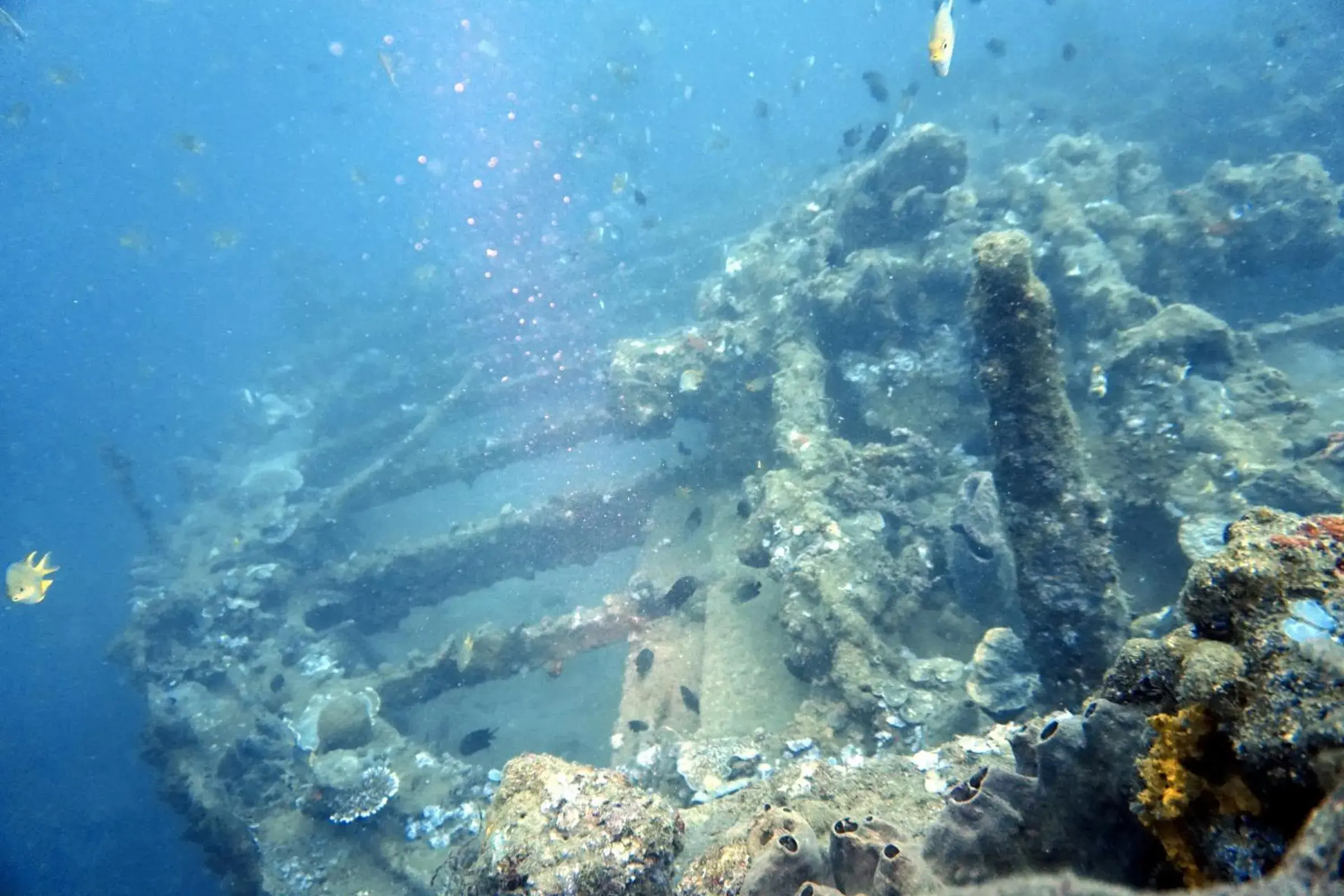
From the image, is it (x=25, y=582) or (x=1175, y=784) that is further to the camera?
(x=25, y=582)

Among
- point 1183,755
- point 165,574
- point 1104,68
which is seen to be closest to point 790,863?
point 1183,755

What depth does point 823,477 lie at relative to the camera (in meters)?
9.80

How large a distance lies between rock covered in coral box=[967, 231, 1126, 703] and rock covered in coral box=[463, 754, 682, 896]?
4008mm

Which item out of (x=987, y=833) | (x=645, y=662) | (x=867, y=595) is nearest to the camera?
(x=987, y=833)

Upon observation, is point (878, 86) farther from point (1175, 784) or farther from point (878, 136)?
point (1175, 784)

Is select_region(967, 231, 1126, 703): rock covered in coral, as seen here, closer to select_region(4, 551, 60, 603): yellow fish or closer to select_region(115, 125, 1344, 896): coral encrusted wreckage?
select_region(115, 125, 1344, 896): coral encrusted wreckage

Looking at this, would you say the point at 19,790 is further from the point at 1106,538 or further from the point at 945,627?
the point at 1106,538

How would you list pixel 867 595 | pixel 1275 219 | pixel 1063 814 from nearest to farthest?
pixel 1063 814, pixel 867 595, pixel 1275 219

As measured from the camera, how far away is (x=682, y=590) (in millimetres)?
10453

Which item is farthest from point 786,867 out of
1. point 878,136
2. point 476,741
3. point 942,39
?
point 878,136

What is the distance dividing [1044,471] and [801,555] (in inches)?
151

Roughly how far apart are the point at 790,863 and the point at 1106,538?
430cm

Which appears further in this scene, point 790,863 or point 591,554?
point 591,554

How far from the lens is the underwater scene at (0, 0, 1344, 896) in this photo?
2555 mm
